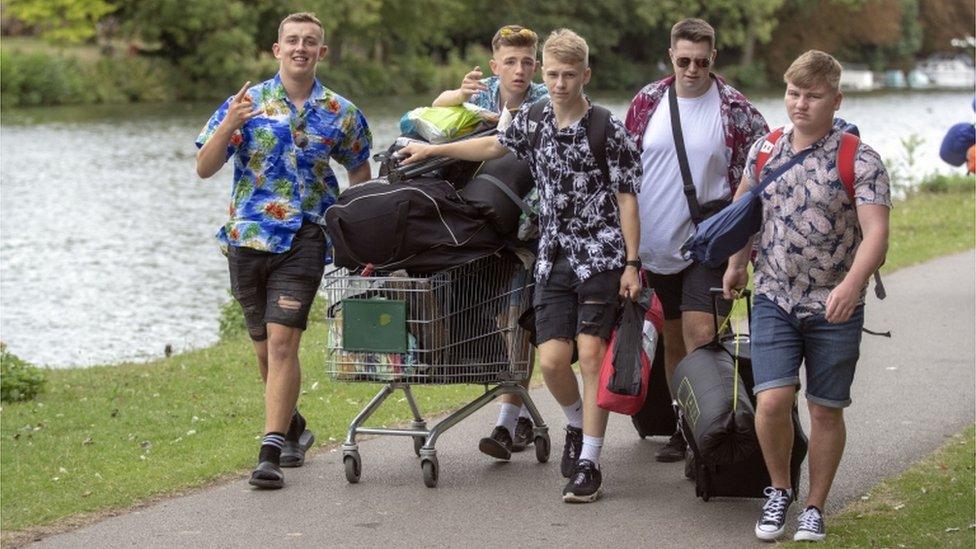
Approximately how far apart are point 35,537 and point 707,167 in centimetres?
350

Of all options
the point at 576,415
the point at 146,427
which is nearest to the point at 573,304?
the point at 576,415

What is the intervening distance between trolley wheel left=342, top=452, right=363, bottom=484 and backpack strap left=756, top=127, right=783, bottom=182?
2.45m

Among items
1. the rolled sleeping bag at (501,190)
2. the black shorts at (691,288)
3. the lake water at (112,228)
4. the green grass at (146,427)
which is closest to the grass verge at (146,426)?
the green grass at (146,427)

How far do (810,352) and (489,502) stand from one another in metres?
1.74

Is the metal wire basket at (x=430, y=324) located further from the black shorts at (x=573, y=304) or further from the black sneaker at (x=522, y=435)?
the black sneaker at (x=522, y=435)

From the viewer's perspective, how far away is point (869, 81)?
9431 cm

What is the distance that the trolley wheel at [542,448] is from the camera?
839cm

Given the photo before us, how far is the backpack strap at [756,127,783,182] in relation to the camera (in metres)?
6.79

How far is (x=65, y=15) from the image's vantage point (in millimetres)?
69875

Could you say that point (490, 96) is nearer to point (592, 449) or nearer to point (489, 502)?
point (592, 449)

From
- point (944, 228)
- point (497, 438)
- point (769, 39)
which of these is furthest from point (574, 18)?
point (497, 438)

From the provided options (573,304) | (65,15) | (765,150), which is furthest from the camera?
(65,15)

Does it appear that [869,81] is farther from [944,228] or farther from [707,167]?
[707,167]

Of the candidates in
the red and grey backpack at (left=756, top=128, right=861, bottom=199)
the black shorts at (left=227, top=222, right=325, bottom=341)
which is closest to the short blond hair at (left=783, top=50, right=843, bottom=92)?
the red and grey backpack at (left=756, top=128, right=861, bottom=199)
